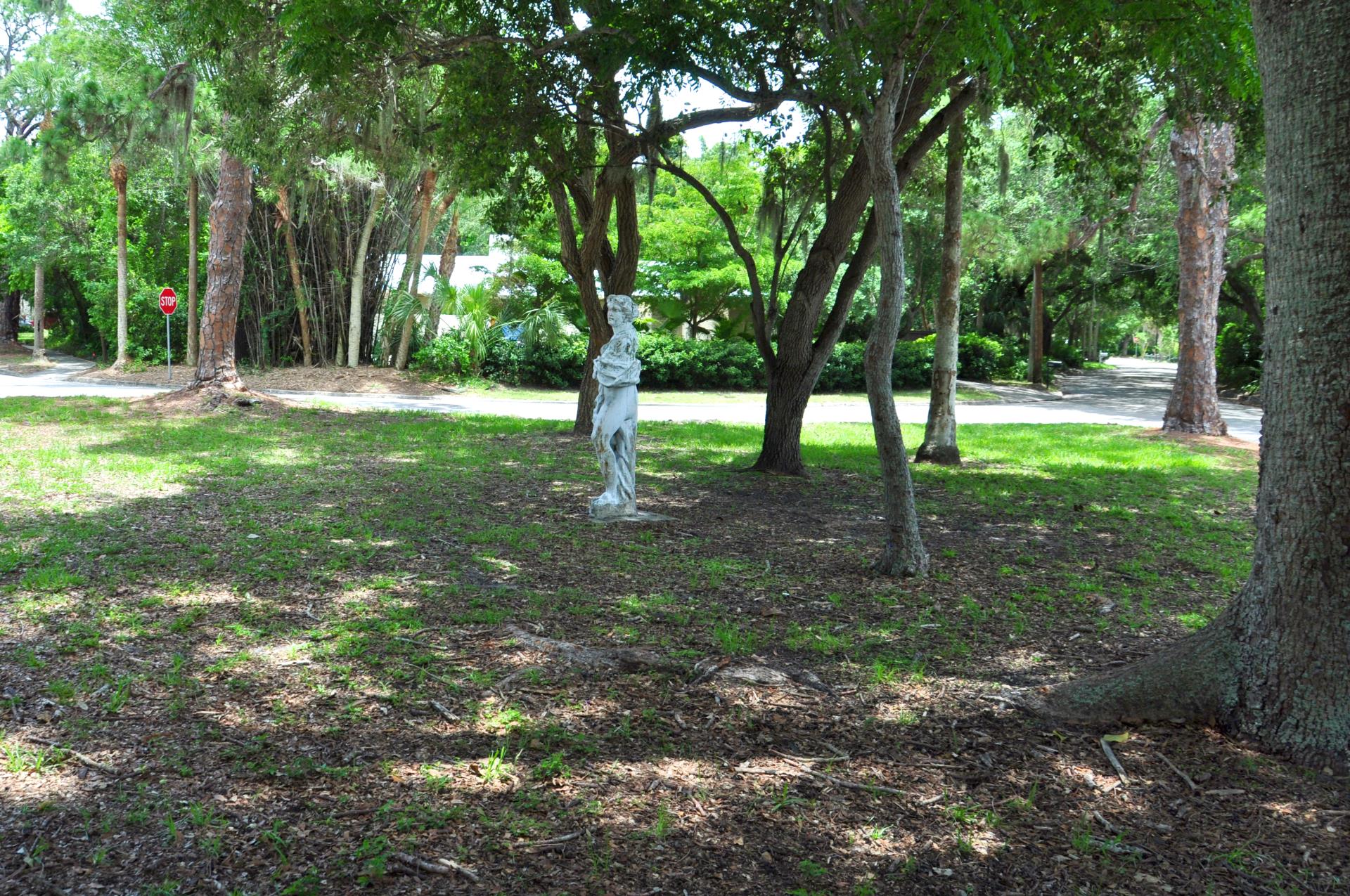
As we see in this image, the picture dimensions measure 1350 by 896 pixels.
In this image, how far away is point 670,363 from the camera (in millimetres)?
26328

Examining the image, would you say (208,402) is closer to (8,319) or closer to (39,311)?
(39,311)

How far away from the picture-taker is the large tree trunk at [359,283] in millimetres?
24875

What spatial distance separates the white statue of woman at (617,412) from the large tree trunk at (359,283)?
1760 centimetres

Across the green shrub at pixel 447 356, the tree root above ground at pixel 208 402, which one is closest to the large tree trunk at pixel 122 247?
the green shrub at pixel 447 356

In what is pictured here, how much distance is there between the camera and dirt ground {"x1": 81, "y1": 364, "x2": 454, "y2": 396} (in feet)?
76.3

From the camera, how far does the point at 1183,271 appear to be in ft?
53.2

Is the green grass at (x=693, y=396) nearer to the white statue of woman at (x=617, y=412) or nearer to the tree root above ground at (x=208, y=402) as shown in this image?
the tree root above ground at (x=208, y=402)

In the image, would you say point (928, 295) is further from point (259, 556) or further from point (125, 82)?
point (259, 556)

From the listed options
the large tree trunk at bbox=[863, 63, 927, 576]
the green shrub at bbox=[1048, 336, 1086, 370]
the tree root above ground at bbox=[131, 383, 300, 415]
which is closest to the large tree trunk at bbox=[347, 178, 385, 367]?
the tree root above ground at bbox=[131, 383, 300, 415]

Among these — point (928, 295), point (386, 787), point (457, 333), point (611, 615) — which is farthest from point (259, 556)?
point (928, 295)

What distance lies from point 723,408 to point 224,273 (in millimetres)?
10179

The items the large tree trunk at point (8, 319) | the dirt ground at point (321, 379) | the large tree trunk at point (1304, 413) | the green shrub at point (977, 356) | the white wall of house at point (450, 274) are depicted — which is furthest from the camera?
the large tree trunk at point (8, 319)

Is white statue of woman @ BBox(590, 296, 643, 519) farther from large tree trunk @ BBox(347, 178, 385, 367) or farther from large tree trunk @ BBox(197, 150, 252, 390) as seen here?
large tree trunk @ BBox(347, 178, 385, 367)

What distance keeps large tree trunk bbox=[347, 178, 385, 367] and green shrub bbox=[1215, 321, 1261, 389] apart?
23819mm
